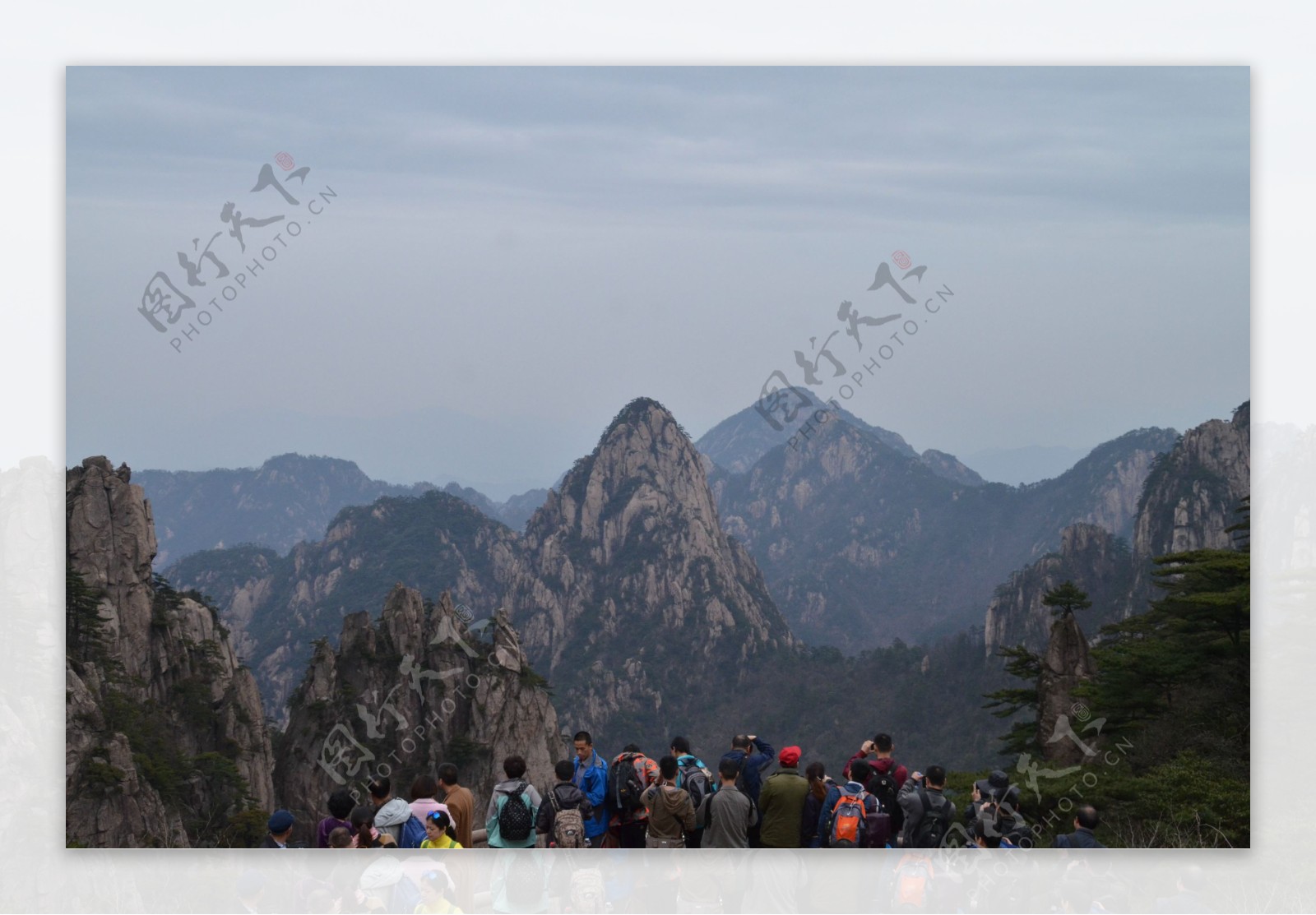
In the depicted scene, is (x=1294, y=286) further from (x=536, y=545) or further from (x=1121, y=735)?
(x=536, y=545)

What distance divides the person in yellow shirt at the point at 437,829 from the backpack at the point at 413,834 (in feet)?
0.14

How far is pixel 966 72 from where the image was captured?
51.0 feet

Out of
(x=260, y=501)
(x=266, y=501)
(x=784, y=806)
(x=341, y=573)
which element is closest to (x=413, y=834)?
(x=784, y=806)

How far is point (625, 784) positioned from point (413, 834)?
187 cm

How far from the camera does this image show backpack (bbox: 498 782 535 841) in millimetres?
9594

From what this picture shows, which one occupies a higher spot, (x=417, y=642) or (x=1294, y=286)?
(x=1294, y=286)

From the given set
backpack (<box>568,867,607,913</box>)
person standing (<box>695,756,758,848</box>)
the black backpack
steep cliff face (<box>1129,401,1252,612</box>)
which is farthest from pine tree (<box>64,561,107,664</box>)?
steep cliff face (<box>1129,401,1252,612</box>)

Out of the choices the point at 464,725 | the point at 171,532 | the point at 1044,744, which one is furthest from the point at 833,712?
the point at 1044,744

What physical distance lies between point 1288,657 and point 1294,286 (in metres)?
4.37

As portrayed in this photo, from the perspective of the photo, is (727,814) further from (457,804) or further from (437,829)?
(437,829)

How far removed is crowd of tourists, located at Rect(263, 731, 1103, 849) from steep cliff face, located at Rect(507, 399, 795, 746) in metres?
40.2

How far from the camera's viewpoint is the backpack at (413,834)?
9031 millimetres

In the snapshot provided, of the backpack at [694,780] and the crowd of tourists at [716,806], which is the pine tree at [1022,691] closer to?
the crowd of tourists at [716,806]

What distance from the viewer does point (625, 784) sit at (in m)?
9.95
